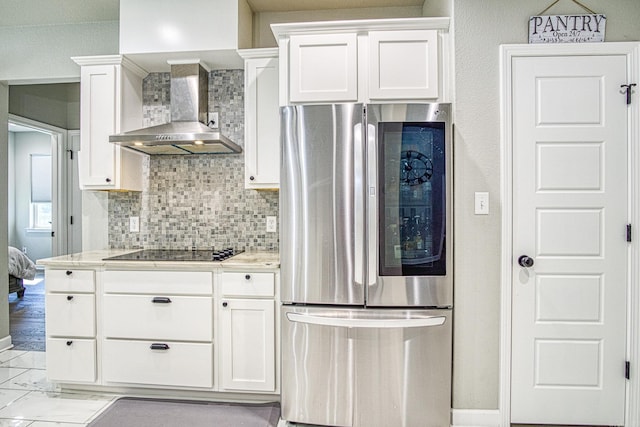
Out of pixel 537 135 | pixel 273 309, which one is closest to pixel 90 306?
pixel 273 309

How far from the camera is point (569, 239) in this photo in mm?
2004

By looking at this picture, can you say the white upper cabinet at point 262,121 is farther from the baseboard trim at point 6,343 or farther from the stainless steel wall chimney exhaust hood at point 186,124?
the baseboard trim at point 6,343

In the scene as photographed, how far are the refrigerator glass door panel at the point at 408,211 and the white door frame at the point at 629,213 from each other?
382 millimetres

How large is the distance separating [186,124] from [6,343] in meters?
2.66

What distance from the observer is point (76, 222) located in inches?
192

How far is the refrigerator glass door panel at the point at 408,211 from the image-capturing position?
1.92 meters

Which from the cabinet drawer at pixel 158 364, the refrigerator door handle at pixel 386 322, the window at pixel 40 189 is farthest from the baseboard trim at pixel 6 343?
the window at pixel 40 189

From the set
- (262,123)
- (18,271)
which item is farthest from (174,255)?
(18,271)

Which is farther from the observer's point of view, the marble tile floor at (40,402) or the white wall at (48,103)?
the white wall at (48,103)

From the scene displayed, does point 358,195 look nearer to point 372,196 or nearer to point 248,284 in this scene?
point 372,196

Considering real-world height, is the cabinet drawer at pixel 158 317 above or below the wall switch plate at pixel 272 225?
below

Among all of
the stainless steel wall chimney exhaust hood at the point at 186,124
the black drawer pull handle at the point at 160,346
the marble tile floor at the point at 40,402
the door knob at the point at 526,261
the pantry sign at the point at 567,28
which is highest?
the pantry sign at the point at 567,28

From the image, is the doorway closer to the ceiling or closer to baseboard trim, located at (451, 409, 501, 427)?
the ceiling

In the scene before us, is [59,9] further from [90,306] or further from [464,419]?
[464,419]
